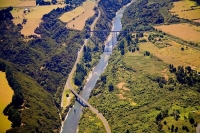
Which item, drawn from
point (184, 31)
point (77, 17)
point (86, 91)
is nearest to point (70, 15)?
point (77, 17)

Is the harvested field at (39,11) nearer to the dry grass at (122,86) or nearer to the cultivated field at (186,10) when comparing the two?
the cultivated field at (186,10)

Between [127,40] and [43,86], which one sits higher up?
[127,40]

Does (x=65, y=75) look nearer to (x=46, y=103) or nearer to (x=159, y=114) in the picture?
(x=46, y=103)

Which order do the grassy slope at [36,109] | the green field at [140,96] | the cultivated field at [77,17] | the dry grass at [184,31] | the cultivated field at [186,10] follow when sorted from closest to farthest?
the grassy slope at [36,109]
the green field at [140,96]
the dry grass at [184,31]
the cultivated field at [186,10]
the cultivated field at [77,17]

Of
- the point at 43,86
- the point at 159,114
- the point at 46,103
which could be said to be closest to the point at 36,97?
the point at 46,103

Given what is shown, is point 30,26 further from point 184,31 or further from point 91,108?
point 184,31

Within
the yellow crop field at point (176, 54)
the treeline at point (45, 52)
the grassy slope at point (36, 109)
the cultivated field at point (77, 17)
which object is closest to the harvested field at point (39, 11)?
the treeline at point (45, 52)
